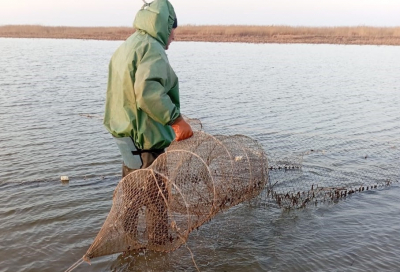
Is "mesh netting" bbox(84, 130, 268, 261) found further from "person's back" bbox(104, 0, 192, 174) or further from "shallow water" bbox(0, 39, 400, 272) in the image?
"shallow water" bbox(0, 39, 400, 272)

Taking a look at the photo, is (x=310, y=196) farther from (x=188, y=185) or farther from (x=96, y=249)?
(x=96, y=249)

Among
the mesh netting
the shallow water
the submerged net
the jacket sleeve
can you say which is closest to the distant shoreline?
the shallow water

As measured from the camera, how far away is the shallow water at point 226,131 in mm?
4531

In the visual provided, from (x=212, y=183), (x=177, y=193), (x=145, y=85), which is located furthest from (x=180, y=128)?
(x=177, y=193)

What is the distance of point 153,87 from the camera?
3350 mm

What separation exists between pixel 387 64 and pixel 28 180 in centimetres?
2200

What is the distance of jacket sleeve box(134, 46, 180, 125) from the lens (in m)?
3.33

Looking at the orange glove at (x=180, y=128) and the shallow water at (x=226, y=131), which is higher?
the orange glove at (x=180, y=128)

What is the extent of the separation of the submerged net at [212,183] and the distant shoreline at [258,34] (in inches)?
1313

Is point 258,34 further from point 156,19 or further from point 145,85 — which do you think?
point 145,85

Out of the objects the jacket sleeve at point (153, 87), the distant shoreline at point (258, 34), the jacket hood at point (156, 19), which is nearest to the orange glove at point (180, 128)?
the jacket sleeve at point (153, 87)

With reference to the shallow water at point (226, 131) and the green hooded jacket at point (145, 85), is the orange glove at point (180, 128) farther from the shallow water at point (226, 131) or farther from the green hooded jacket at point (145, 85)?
the shallow water at point (226, 131)

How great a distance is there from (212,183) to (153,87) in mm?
1259

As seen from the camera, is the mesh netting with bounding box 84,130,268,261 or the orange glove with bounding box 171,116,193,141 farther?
the mesh netting with bounding box 84,130,268,261
